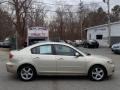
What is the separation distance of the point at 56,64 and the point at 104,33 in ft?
131

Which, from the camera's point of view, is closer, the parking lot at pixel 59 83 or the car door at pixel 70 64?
the parking lot at pixel 59 83

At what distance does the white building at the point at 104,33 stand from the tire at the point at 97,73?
110ft

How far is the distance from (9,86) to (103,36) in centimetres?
4171

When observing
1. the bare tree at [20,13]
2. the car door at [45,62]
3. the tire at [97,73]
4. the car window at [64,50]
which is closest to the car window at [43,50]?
the car door at [45,62]

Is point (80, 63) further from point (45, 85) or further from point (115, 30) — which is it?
point (115, 30)

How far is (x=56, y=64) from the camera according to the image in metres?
10.2

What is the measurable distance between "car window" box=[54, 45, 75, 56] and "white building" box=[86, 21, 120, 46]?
111 feet

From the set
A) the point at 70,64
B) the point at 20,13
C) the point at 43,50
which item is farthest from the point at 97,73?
the point at 20,13

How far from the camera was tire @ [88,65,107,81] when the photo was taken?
1029 cm

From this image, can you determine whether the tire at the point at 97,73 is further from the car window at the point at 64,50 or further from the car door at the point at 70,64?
the car window at the point at 64,50

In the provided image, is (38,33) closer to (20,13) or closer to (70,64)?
(20,13)

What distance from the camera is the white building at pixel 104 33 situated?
43.7 meters

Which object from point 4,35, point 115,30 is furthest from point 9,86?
point 4,35

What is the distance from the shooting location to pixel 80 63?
10.2m
